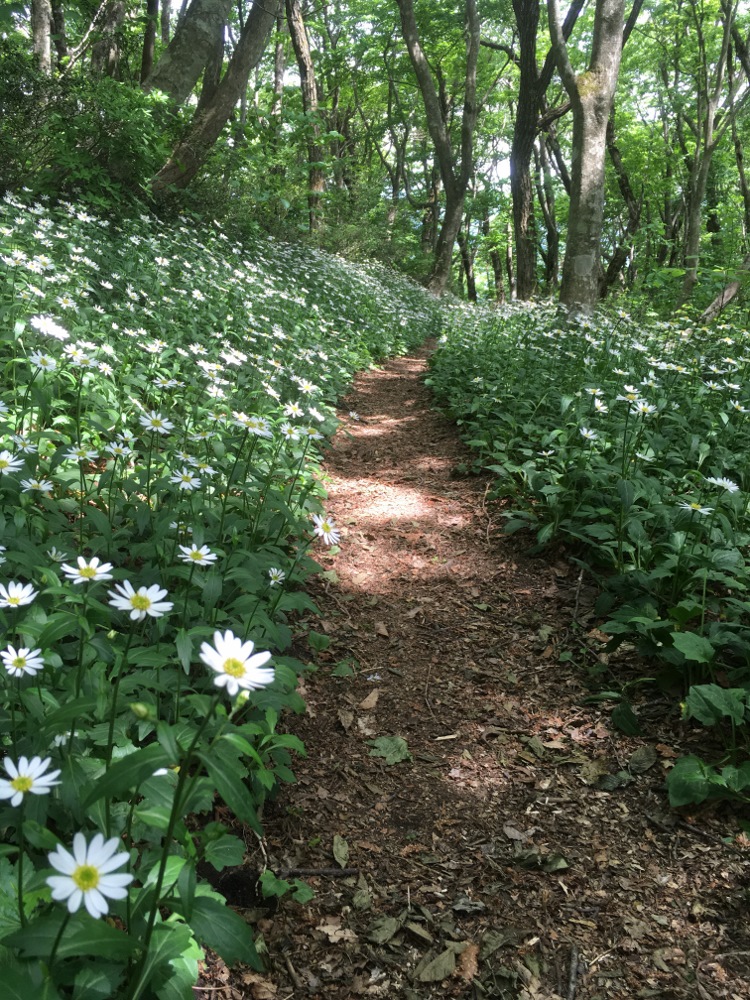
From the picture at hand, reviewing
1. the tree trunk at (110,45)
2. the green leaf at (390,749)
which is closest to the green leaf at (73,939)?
the green leaf at (390,749)

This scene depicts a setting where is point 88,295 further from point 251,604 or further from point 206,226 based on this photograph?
point 206,226

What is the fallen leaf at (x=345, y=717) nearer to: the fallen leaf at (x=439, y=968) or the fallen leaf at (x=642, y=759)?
the fallen leaf at (x=439, y=968)

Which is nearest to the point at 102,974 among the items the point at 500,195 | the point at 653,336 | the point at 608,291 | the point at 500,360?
the point at 500,360

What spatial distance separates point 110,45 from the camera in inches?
350

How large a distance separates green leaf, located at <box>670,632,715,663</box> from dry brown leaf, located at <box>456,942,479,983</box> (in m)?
1.24

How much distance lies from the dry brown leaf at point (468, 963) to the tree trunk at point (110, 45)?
1048 centimetres

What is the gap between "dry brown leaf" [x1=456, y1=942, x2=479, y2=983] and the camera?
1.71m

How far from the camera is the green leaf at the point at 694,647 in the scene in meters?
2.34

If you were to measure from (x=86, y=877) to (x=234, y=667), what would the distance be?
0.39 metres

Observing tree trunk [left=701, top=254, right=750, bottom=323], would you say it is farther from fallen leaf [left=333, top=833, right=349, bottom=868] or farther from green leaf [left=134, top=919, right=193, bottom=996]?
green leaf [left=134, top=919, right=193, bottom=996]

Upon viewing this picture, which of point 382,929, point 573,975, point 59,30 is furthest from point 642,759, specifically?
point 59,30

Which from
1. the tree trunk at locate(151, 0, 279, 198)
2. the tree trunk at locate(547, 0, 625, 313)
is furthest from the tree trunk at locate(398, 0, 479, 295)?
the tree trunk at locate(547, 0, 625, 313)

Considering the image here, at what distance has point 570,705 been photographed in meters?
2.69

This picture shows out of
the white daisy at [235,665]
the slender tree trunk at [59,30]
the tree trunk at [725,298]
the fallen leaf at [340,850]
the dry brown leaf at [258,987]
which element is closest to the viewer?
the white daisy at [235,665]
